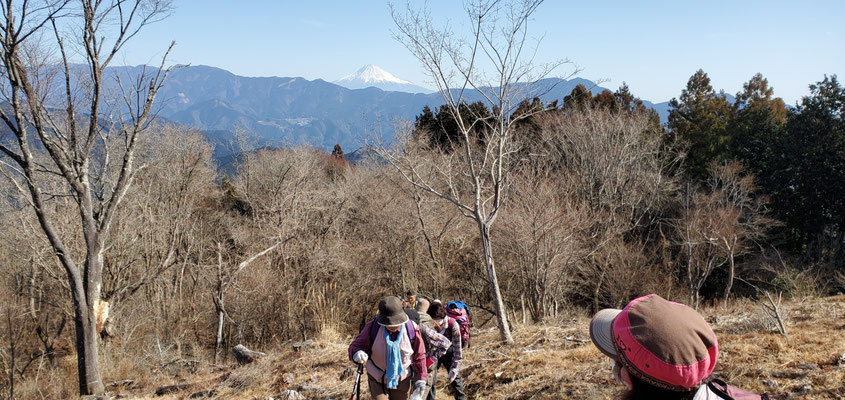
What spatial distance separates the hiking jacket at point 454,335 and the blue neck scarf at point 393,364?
88 centimetres

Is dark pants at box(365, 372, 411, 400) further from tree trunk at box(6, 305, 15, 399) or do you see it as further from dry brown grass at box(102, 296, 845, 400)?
tree trunk at box(6, 305, 15, 399)

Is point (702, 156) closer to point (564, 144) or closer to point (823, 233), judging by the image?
point (823, 233)

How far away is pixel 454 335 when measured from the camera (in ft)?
15.0

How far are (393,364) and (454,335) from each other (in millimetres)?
1014

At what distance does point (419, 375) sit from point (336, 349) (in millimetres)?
4751

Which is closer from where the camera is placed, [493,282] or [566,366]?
[566,366]

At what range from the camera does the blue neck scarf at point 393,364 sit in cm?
371

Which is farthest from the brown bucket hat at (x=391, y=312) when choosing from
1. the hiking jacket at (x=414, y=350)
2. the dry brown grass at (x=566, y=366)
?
the dry brown grass at (x=566, y=366)

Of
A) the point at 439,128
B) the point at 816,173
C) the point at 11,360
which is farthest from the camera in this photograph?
the point at 439,128

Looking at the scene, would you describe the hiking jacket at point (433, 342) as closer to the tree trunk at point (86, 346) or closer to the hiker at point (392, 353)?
the hiker at point (392, 353)

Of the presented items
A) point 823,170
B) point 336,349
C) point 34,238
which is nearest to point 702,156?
point 823,170

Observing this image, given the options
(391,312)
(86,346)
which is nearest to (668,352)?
(391,312)

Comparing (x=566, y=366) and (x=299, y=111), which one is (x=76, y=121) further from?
(x=299, y=111)

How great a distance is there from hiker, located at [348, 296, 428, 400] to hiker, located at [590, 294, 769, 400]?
2.42 metres
